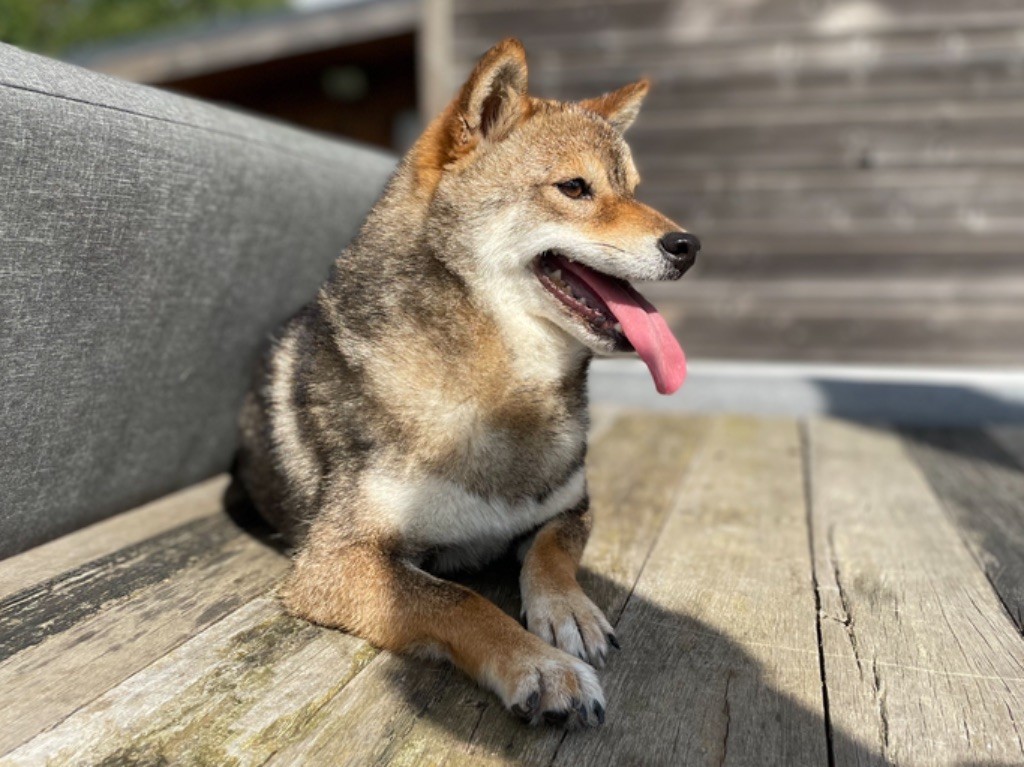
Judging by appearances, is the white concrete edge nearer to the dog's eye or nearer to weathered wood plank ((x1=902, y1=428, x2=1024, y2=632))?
weathered wood plank ((x1=902, y1=428, x2=1024, y2=632))

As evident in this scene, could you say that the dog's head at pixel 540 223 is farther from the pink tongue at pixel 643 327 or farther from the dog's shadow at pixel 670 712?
the dog's shadow at pixel 670 712

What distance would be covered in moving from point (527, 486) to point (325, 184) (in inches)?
76.0

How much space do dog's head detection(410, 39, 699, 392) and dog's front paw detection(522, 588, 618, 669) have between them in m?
0.65

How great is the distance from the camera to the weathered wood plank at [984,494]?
2727mm

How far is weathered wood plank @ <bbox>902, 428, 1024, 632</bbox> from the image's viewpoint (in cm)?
273

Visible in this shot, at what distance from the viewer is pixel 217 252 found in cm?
311

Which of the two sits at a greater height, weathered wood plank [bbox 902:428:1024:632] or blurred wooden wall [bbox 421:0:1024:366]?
blurred wooden wall [bbox 421:0:1024:366]

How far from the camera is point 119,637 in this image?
213 centimetres

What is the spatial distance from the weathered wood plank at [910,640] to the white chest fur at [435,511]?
91 cm

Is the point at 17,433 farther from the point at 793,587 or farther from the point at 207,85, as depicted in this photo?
the point at 207,85

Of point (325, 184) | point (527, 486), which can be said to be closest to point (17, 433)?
point (527, 486)

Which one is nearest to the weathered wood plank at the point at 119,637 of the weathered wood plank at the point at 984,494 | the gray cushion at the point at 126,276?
the gray cushion at the point at 126,276

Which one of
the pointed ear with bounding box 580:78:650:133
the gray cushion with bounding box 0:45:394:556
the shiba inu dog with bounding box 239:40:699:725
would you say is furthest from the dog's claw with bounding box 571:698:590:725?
the pointed ear with bounding box 580:78:650:133

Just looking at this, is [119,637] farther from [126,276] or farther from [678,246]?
[678,246]
